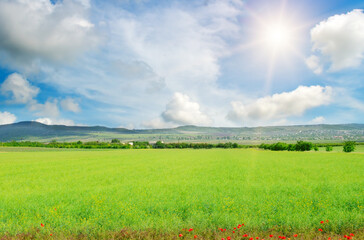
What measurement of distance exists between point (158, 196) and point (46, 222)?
21.7 ft

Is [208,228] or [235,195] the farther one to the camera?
[235,195]

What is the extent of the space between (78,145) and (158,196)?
181 m

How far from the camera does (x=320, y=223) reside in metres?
10.8

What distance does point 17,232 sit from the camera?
33.4ft

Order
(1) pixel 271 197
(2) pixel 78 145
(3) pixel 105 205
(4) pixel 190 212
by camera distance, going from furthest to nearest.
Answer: (2) pixel 78 145 → (1) pixel 271 197 → (3) pixel 105 205 → (4) pixel 190 212

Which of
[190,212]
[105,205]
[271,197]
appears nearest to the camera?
[190,212]

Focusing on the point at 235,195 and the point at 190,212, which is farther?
the point at 235,195

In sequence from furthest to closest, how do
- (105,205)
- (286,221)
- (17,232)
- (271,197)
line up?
1. (271,197)
2. (105,205)
3. (286,221)
4. (17,232)

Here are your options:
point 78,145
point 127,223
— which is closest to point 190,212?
point 127,223

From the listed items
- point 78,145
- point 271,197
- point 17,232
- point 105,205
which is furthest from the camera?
point 78,145

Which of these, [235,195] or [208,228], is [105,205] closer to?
[208,228]

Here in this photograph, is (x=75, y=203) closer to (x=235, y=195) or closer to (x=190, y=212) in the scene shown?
(x=190, y=212)

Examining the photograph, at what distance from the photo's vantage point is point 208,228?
33.9ft

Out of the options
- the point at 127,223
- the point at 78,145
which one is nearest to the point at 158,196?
the point at 127,223
